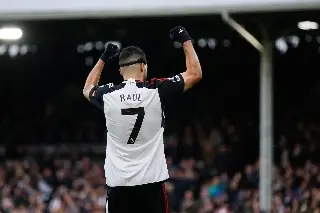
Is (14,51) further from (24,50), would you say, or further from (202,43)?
(202,43)

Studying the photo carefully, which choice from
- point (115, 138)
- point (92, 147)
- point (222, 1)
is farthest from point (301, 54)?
point (115, 138)

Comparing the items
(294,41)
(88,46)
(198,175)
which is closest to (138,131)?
(198,175)

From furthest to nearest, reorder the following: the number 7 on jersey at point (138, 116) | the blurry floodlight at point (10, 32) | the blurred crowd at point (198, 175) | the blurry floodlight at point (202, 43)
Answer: the blurry floodlight at point (202, 43) < the blurred crowd at point (198, 175) < the blurry floodlight at point (10, 32) < the number 7 on jersey at point (138, 116)

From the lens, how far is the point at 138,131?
427 cm

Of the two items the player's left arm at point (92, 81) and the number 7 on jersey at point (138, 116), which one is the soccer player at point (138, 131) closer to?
the number 7 on jersey at point (138, 116)

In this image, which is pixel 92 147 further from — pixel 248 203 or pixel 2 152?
pixel 248 203

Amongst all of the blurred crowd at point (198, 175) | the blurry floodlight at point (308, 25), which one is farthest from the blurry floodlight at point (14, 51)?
the blurry floodlight at point (308, 25)

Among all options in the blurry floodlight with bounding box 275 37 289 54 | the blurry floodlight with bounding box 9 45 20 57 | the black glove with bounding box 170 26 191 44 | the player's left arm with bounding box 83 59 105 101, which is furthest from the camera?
the blurry floodlight with bounding box 9 45 20 57

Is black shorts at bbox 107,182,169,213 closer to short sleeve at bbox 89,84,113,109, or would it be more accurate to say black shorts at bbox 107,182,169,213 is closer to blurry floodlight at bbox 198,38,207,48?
short sleeve at bbox 89,84,113,109

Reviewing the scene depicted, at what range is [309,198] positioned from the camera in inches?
464

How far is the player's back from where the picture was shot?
4273 mm

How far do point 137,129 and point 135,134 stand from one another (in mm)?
28

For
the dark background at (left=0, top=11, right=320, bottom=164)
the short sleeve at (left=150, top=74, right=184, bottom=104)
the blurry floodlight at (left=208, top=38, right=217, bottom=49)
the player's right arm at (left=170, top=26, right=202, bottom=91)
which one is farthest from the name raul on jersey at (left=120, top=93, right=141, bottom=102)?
the blurry floodlight at (left=208, top=38, right=217, bottom=49)

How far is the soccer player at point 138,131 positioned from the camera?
14.0 feet
